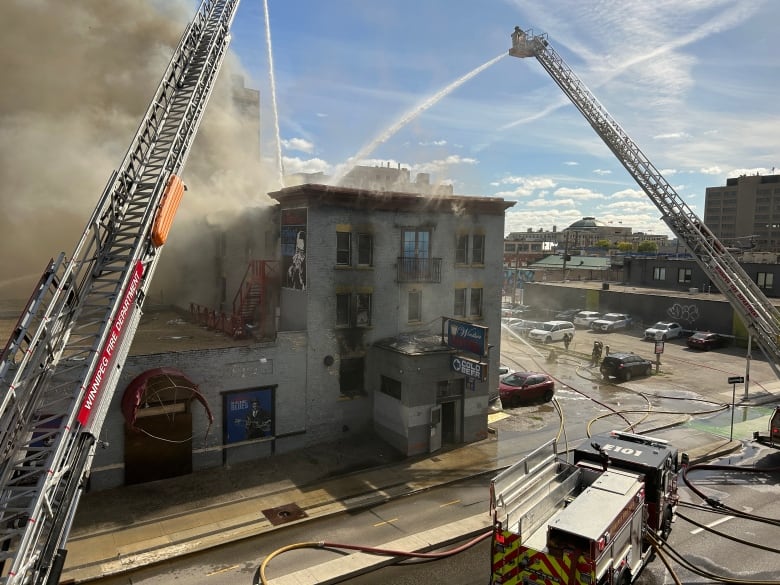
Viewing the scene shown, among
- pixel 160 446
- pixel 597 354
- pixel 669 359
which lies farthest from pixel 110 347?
pixel 669 359

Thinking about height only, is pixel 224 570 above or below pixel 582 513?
below

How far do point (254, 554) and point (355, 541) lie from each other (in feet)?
7.86

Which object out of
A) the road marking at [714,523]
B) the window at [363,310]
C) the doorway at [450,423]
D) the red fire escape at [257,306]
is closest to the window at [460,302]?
the window at [363,310]

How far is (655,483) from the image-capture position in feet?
37.8

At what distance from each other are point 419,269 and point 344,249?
3349mm

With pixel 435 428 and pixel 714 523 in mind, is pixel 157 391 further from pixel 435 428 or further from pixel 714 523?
pixel 714 523

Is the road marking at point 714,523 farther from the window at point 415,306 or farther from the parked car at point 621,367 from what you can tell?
the parked car at point 621,367

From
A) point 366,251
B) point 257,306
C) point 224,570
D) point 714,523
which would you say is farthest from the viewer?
point 257,306

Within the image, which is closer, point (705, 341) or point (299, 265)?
point (299, 265)

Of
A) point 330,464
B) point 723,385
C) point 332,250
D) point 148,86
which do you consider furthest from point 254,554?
point 723,385

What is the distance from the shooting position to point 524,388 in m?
25.3

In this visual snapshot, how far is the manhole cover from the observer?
14.6 m

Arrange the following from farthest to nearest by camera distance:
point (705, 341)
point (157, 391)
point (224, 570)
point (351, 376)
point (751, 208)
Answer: point (751, 208), point (705, 341), point (351, 376), point (157, 391), point (224, 570)

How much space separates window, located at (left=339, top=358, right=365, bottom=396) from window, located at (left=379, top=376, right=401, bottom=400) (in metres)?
0.83
